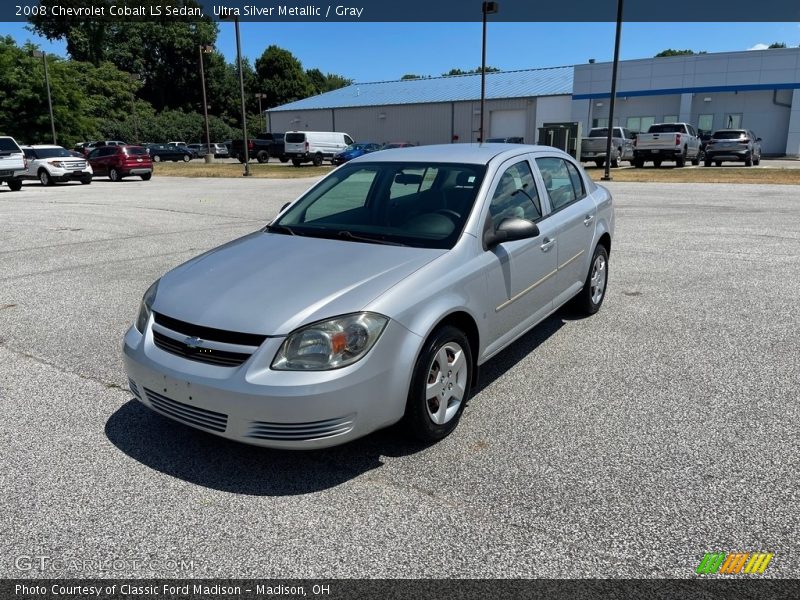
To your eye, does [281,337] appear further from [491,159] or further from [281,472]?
[491,159]

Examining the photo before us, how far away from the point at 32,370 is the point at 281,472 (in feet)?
8.44

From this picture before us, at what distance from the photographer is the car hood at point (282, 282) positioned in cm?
315

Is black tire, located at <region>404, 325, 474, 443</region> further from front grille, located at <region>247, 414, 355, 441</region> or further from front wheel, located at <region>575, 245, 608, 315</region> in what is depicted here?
front wheel, located at <region>575, 245, 608, 315</region>

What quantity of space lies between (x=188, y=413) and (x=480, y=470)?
150 centimetres

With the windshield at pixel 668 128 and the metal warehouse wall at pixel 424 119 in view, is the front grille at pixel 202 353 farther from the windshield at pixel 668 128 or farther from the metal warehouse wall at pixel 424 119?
the metal warehouse wall at pixel 424 119

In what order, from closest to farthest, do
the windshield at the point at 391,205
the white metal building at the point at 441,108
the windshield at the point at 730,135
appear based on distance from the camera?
1. the windshield at the point at 391,205
2. the windshield at the point at 730,135
3. the white metal building at the point at 441,108

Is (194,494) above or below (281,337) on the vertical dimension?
below

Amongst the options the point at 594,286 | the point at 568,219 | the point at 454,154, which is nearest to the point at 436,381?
the point at 454,154

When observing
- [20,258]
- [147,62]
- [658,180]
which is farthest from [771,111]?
[147,62]

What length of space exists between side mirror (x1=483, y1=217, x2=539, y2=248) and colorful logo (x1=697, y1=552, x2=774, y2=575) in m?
1.99

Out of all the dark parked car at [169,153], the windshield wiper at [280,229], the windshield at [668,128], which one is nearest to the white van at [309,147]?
the dark parked car at [169,153]

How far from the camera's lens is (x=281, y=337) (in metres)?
3.05

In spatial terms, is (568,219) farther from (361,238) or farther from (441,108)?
(441,108)

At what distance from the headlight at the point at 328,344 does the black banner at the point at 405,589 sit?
3.12 feet
